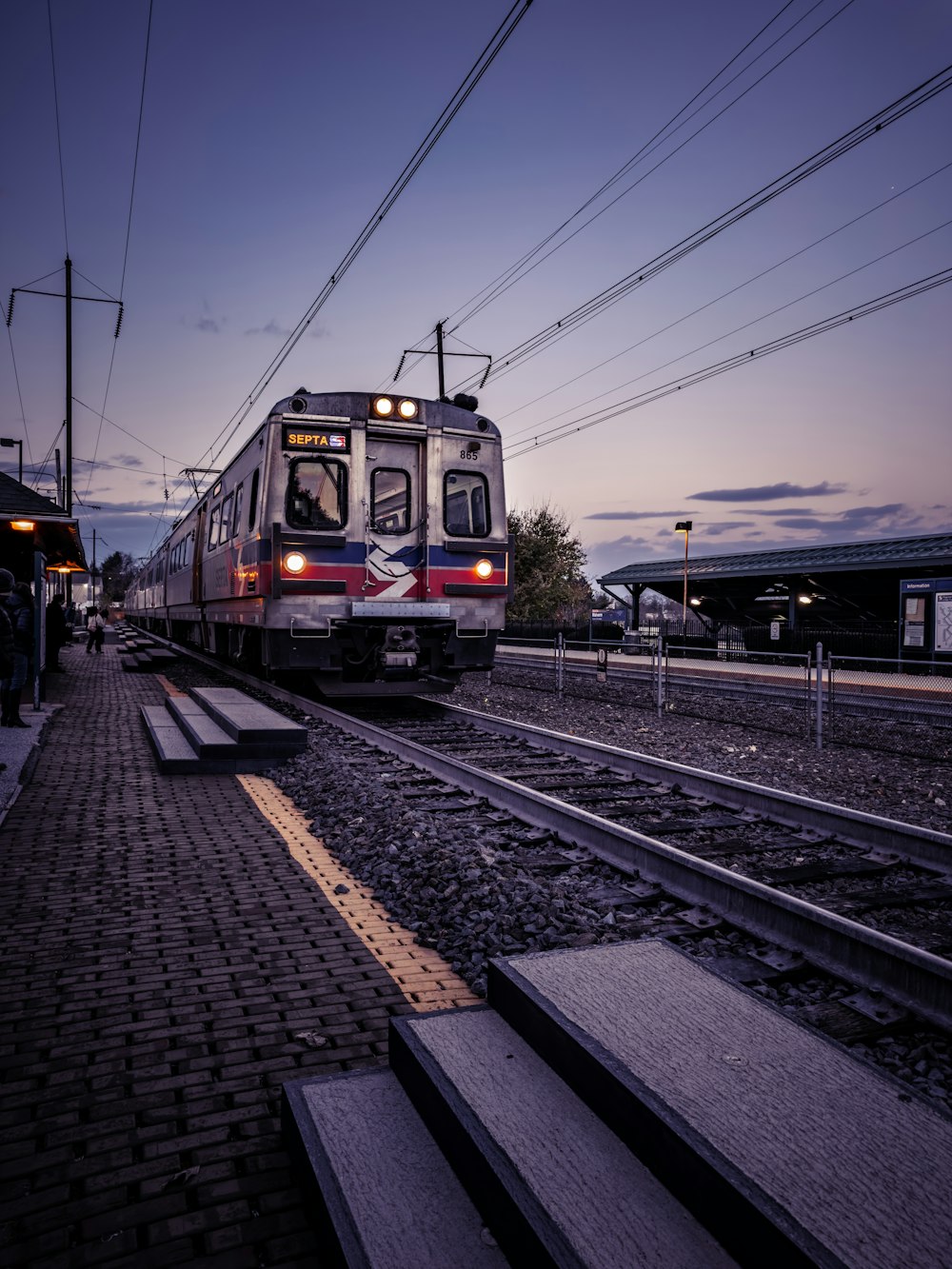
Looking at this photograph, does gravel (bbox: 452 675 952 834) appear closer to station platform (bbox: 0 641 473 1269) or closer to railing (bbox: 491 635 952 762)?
railing (bbox: 491 635 952 762)

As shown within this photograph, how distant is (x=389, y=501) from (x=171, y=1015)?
28.1ft

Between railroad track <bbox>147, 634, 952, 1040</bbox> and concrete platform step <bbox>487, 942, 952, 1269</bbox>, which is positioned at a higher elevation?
concrete platform step <bbox>487, 942, 952, 1269</bbox>

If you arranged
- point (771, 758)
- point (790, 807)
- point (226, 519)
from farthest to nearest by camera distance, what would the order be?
point (226, 519), point (771, 758), point (790, 807)

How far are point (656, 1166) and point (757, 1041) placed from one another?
0.58 m

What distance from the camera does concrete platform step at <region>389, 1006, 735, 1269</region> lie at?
1.70 meters

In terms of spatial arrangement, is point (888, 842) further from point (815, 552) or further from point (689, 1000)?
point (815, 552)

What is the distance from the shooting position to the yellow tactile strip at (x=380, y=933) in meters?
3.51

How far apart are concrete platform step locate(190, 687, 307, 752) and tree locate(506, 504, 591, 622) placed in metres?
37.0

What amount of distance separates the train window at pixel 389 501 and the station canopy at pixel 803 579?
67.3 ft

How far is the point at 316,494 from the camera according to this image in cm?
1069

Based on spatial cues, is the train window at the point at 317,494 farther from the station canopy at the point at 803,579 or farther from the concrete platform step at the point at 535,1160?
the station canopy at the point at 803,579

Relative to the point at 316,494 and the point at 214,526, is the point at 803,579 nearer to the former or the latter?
the point at 214,526

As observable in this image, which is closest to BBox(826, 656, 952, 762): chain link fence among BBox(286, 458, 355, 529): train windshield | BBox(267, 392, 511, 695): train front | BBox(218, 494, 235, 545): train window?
BBox(267, 392, 511, 695): train front

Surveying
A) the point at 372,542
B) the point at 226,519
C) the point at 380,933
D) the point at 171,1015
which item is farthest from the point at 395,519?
the point at 171,1015
